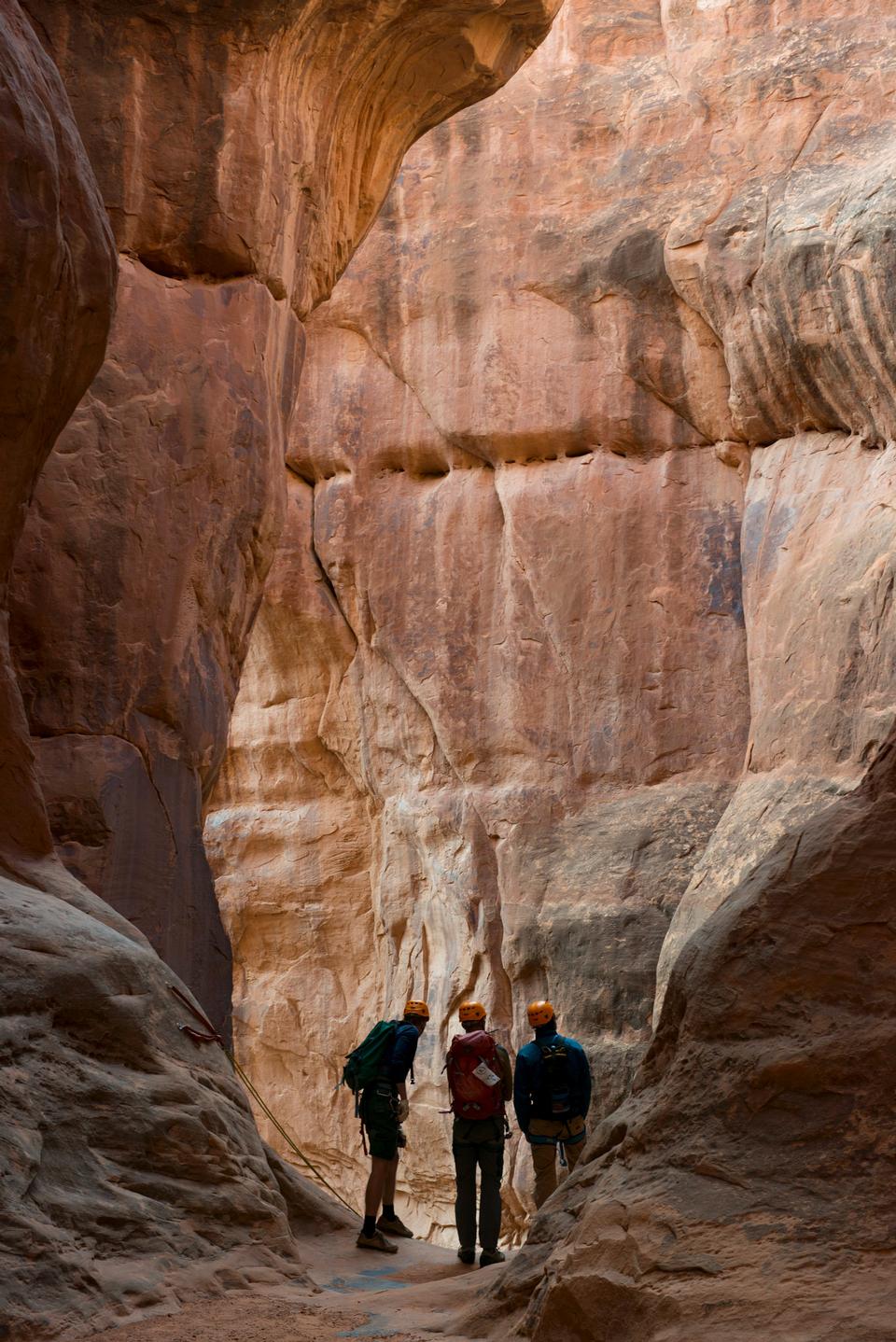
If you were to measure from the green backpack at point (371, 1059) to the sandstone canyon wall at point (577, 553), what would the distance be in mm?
6329

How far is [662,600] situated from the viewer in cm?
1692

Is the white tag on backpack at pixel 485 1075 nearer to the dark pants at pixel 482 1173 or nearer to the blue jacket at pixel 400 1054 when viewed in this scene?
A: the dark pants at pixel 482 1173

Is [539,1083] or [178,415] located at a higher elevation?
[178,415]

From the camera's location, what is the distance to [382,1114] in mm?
8125

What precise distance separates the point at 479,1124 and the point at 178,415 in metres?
4.94

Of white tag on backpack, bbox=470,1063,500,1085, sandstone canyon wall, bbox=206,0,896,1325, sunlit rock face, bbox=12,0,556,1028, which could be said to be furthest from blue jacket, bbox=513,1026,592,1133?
sandstone canyon wall, bbox=206,0,896,1325

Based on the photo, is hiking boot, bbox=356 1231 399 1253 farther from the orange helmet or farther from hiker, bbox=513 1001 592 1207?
the orange helmet

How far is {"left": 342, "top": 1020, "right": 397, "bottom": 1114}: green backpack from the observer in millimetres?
8172

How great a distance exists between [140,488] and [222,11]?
11.1 feet

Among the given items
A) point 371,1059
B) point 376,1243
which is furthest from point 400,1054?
point 376,1243

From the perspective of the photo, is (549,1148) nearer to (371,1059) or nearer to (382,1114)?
(382,1114)

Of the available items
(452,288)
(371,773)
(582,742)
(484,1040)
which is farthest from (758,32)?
(484,1040)

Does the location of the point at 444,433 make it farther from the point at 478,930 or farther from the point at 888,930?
the point at 888,930

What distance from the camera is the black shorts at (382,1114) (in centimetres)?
813
